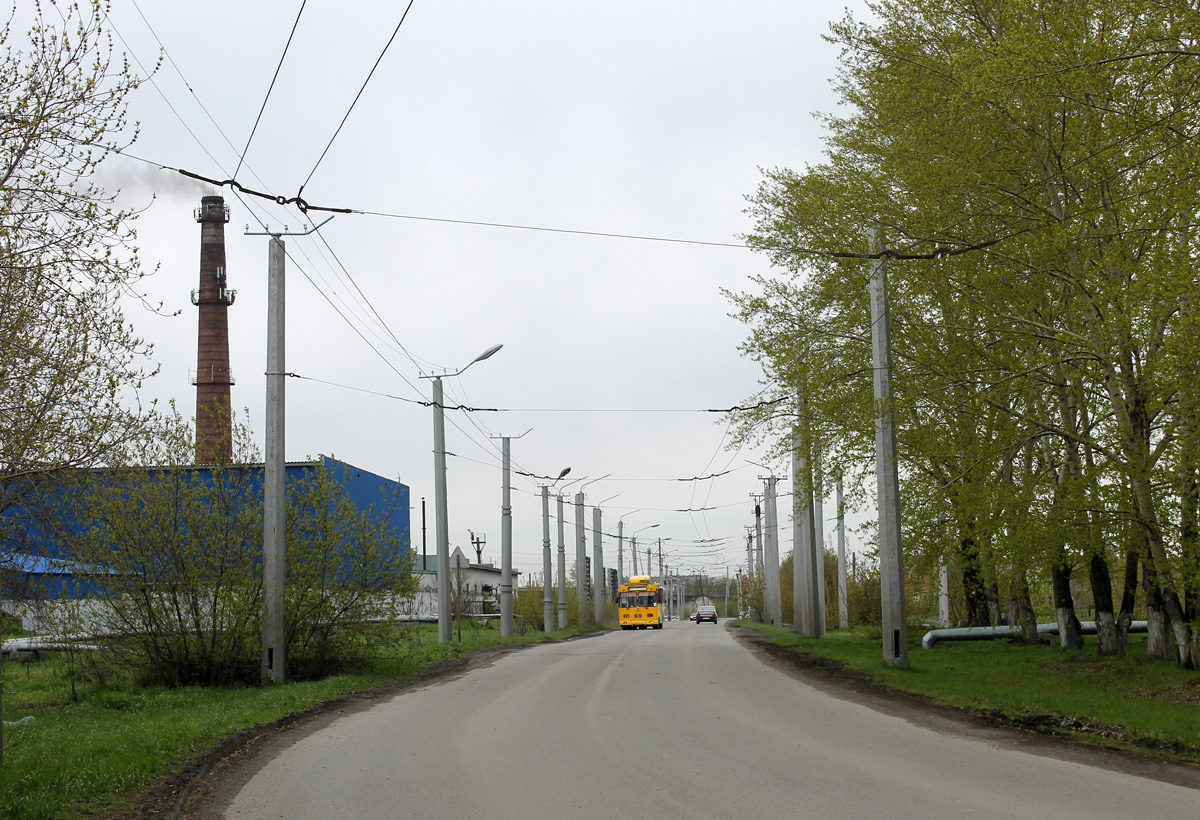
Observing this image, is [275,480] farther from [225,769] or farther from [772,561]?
[772,561]

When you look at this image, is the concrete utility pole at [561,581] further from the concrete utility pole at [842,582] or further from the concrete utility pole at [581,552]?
the concrete utility pole at [842,582]

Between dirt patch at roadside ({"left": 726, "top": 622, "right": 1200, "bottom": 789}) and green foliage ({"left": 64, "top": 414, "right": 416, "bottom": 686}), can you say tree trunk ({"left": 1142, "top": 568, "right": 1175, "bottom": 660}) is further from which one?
green foliage ({"left": 64, "top": 414, "right": 416, "bottom": 686})

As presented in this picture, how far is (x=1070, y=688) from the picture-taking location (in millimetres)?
15289

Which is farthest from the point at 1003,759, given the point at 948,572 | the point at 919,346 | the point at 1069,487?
the point at 948,572

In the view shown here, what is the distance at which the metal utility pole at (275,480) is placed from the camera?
56.6 ft

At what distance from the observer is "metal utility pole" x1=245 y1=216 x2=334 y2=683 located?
17266 mm

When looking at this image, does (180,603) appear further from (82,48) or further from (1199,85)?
(1199,85)

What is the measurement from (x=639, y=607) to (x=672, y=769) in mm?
56124

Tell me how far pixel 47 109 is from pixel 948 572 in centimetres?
3267

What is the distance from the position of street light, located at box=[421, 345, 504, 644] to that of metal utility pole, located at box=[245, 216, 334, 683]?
10896 mm

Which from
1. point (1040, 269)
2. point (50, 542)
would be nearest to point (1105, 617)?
point (1040, 269)

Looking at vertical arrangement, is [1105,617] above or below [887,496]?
below

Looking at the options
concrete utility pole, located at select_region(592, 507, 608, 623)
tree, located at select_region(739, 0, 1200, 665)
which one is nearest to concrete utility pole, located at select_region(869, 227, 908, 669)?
tree, located at select_region(739, 0, 1200, 665)

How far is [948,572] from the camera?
35.4 metres
